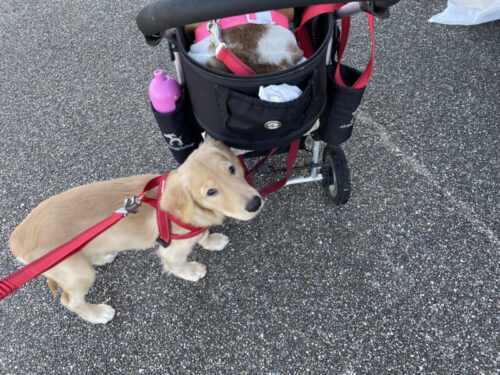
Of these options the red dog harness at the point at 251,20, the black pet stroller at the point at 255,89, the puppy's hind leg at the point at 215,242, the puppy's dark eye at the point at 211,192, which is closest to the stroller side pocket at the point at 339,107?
the black pet stroller at the point at 255,89

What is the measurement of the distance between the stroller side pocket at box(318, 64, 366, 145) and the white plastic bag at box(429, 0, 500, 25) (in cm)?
230

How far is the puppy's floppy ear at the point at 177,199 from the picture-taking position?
1525 millimetres

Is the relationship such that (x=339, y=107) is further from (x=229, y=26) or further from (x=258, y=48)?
(x=229, y=26)

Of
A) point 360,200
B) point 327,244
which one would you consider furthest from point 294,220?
point 360,200

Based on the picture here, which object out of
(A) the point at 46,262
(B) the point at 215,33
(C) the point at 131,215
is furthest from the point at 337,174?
(A) the point at 46,262

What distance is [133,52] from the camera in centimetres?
353

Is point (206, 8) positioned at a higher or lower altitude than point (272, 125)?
higher

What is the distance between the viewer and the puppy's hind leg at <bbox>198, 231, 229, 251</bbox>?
2.19 metres

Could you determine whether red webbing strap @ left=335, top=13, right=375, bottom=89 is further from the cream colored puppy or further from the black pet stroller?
the cream colored puppy

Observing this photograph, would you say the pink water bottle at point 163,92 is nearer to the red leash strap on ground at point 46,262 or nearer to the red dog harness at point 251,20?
the red dog harness at point 251,20

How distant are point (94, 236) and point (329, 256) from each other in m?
1.46

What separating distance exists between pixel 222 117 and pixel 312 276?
1.25 metres

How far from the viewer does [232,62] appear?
1264 millimetres

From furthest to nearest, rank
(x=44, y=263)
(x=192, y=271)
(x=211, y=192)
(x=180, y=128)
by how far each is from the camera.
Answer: (x=192, y=271), (x=180, y=128), (x=211, y=192), (x=44, y=263)
